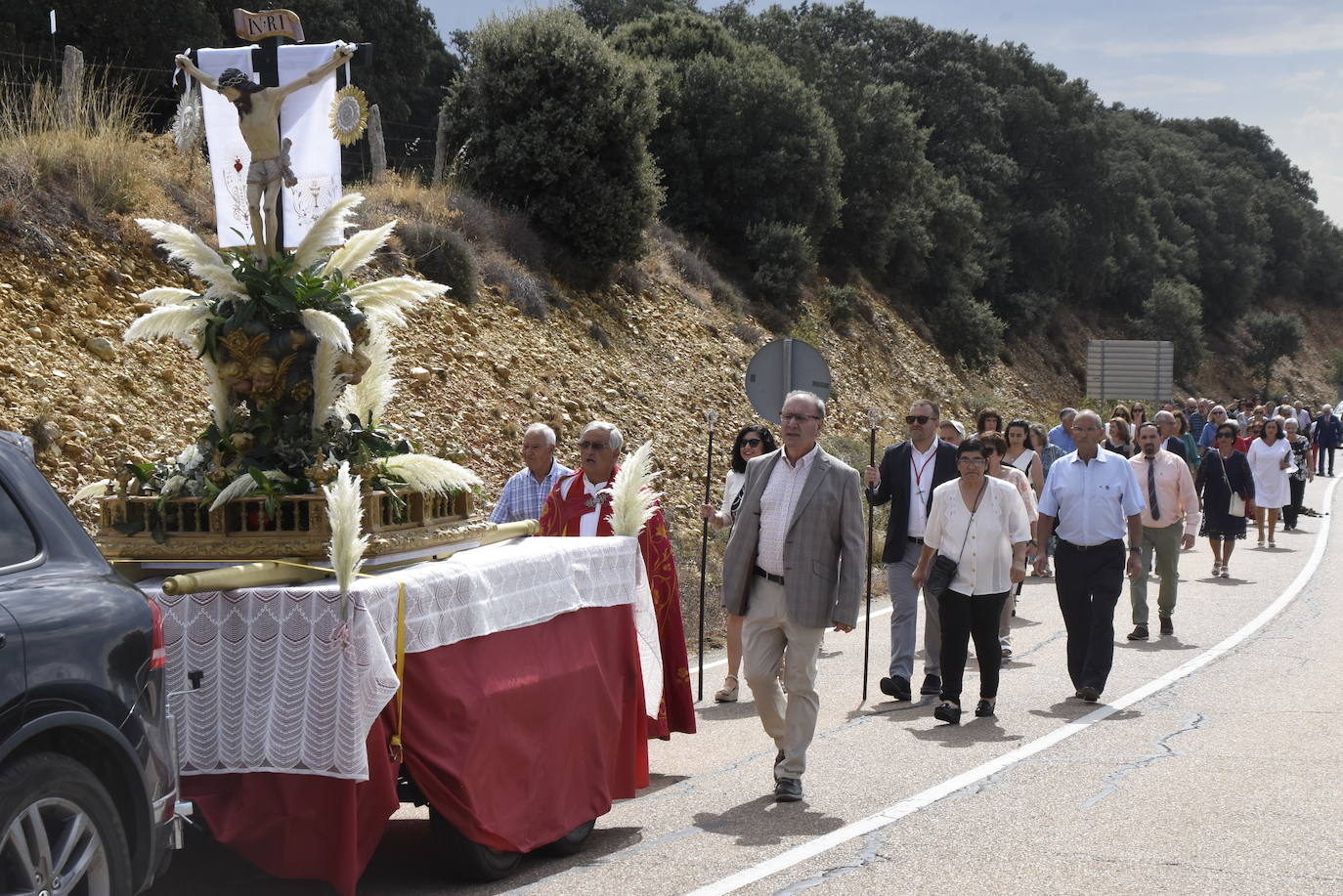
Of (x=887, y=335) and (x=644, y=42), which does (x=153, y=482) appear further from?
(x=887, y=335)

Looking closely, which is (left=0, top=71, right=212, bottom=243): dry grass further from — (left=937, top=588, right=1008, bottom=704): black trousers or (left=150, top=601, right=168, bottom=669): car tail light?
(left=150, top=601, right=168, bottom=669): car tail light

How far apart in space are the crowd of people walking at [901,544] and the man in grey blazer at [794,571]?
10 millimetres

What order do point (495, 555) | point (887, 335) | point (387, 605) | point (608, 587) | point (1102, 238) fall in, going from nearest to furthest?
point (387, 605) < point (495, 555) < point (608, 587) < point (887, 335) < point (1102, 238)

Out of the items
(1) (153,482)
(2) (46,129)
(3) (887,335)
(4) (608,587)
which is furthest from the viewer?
(3) (887,335)

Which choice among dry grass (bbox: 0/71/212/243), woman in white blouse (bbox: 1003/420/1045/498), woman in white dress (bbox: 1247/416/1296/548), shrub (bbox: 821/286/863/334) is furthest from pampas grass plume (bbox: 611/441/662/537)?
shrub (bbox: 821/286/863/334)

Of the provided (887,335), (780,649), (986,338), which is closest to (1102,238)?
(986,338)

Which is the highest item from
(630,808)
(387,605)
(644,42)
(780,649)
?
(644,42)

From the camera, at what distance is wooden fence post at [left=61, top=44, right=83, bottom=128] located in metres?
18.2

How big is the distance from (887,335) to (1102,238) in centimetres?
1980

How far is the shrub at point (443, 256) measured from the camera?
21.5 metres

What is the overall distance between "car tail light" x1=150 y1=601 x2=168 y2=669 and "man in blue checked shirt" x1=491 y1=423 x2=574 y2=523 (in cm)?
487

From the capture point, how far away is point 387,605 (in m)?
5.66

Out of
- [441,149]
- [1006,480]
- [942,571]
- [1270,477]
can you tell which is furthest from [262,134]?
[1270,477]

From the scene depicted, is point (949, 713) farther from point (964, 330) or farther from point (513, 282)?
point (964, 330)
